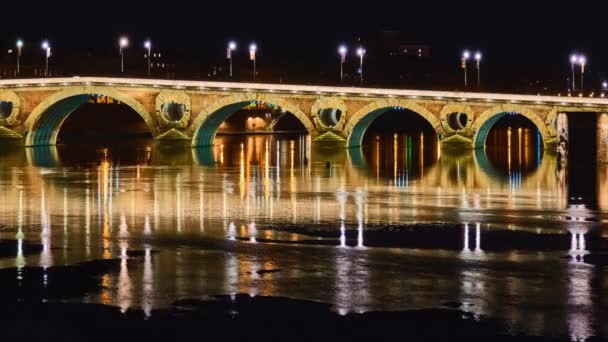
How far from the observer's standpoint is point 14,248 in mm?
22453

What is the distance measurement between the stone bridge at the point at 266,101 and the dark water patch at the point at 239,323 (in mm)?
55031

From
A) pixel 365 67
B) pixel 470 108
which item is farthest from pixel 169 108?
pixel 365 67

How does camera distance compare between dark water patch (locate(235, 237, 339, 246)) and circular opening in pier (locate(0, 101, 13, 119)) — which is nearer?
dark water patch (locate(235, 237, 339, 246))

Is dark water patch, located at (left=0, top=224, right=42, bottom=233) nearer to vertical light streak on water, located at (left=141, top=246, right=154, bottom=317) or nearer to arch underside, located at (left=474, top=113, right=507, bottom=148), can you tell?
vertical light streak on water, located at (left=141, top=246, right=154, bottom=317)

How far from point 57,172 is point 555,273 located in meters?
33.2

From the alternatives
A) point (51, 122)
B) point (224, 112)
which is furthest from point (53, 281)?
point (51, 122)

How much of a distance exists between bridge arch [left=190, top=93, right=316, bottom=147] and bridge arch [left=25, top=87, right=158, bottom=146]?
3.86 meters

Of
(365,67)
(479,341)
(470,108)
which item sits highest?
(365,67)

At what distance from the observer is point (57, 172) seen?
4828cm

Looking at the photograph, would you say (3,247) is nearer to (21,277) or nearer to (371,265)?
(21,277)

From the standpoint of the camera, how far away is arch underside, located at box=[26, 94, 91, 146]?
85500 mm

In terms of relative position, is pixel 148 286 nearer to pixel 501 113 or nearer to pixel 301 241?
pixel 301 241

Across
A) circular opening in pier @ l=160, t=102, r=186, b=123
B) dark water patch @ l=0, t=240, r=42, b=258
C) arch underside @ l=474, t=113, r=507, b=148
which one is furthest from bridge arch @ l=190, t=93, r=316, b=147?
dark water patch @ l=0, t=240, r=42, b=258

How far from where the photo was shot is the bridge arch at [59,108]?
83.6 m
